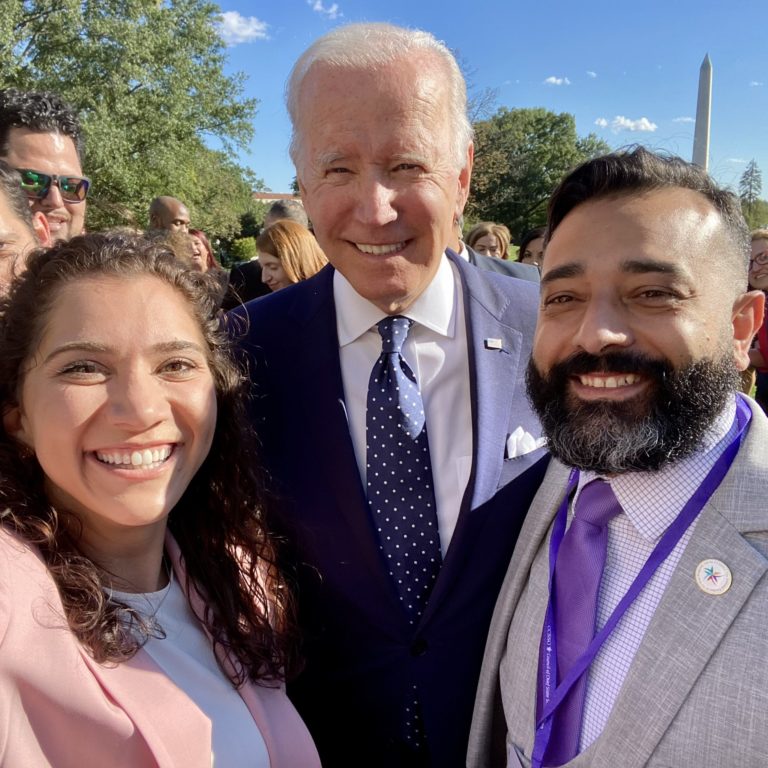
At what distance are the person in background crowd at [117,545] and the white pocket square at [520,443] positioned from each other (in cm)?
87

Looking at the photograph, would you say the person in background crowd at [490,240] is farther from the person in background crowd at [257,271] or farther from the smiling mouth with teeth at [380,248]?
the smiling mouth with teeth at [380,248]

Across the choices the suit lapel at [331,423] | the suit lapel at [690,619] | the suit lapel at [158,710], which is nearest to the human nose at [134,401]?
the suit lapel at [158,710]

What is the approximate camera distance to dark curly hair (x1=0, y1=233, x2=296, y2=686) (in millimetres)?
1319

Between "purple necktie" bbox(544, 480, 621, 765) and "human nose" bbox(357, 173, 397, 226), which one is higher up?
"human nose" bbox(357, 173, 397, 226)

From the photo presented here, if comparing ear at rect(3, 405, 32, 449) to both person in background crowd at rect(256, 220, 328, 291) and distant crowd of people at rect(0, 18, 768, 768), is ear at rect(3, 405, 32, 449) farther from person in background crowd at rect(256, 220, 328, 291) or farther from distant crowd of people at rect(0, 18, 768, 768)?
person in background crowd at rect(256, 220, 328, 291)

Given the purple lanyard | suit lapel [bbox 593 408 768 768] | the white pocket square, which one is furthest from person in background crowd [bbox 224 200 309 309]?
suit lapel [bbox 593 408 768 768]

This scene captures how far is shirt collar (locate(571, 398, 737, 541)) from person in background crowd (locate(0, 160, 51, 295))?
2014mm

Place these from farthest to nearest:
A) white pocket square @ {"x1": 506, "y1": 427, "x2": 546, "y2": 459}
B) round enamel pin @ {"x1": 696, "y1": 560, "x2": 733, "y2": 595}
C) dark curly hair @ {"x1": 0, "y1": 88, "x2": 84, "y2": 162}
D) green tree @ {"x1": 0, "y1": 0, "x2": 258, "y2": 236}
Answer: green tree @ {"x1": 0, "y1": 0, "x2": 258, "y2": 236} < dark curly hair @ {"x1": 0, "y1": 88, "x2": 84, "y2": 162} < white pocket square @ {"x1": 506, "y1": 427, "x2": 546, "y2": 459} < round enamel pin @ {"x1": 696, "y1": 560, "x2": 733, "y2": 595}

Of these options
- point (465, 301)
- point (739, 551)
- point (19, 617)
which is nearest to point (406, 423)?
point (465, 301)

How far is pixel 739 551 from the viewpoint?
1215 millimetres

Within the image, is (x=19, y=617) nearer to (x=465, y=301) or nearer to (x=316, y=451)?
(x=316, y=451)

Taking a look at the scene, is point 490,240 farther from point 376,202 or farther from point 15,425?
point 15,425

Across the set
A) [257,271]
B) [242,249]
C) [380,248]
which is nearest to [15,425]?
[380,248]

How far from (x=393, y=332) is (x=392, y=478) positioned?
1.50 feet
